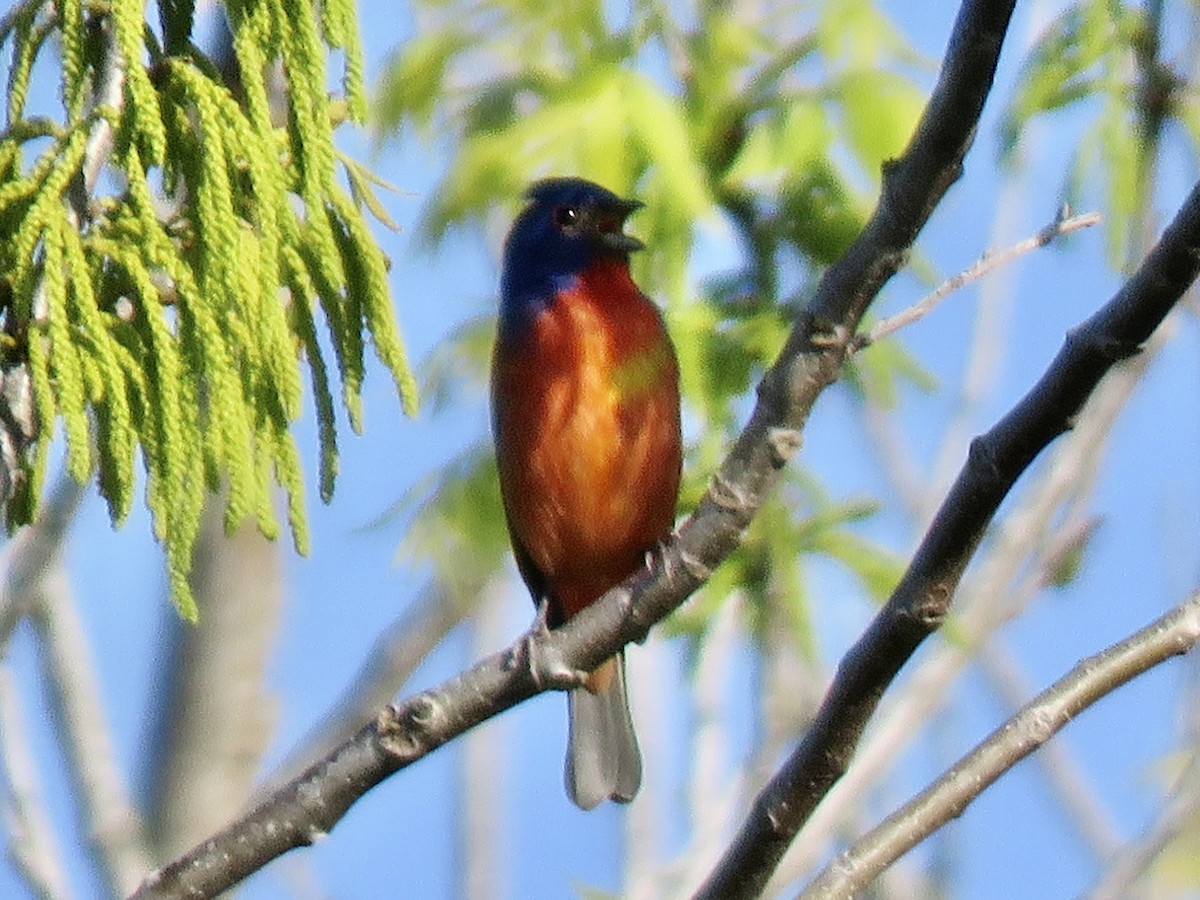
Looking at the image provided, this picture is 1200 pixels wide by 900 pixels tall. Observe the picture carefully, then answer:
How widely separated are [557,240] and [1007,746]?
273cm

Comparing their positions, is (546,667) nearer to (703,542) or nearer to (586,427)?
(703,542)

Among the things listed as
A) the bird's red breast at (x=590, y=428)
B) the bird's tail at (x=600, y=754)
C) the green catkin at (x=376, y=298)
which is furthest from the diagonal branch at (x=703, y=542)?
the bird's tail at (x=600, y=754)

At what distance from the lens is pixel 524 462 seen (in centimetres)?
446

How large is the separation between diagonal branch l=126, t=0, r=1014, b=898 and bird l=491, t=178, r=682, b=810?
5.55 feet

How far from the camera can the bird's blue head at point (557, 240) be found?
4.63 metres

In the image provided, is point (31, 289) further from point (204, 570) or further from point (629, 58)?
point (204, 570)

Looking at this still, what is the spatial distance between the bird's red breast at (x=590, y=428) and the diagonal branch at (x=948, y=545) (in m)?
2.13

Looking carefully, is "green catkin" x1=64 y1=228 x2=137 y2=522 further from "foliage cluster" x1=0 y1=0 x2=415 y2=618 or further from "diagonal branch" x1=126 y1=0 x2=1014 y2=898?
"diagonal branch" x1=126 y1=0 x2=1014 y2=898

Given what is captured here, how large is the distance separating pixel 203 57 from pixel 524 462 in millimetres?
2020

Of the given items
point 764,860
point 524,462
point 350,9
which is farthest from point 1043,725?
point 524,462

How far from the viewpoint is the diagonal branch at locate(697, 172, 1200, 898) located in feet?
6.19

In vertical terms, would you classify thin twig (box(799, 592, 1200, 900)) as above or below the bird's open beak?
above

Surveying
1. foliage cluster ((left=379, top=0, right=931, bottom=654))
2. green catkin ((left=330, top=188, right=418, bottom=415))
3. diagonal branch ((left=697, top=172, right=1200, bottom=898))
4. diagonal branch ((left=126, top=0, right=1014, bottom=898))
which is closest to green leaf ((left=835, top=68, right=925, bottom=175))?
foliage cluster ((left=379, top=0, right=931, bottom=654))

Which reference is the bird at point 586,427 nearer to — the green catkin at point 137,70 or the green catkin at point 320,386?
the green catkin at point 320,386
